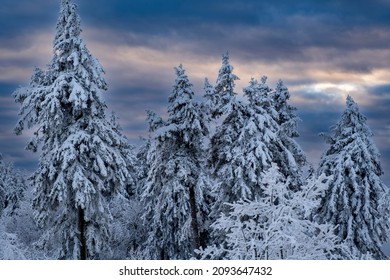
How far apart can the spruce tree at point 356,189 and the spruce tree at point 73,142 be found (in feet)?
40.7

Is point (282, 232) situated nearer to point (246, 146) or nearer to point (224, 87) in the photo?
point (246, 146)

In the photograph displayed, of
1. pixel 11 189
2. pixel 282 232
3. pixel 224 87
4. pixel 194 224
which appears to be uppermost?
pixel 11 189

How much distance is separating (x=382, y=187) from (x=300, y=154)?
492 cm

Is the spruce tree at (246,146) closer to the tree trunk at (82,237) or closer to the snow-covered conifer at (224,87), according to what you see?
the snow-covered conifer at (224,87)

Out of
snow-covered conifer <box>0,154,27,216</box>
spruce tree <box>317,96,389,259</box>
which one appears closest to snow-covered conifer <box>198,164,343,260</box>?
spruce tree <box>317,96,389,259</box>

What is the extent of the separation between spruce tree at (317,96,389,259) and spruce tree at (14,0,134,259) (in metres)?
12.4

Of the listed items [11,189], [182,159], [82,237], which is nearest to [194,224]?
[182,159]

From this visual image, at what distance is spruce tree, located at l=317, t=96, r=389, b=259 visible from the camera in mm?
29047

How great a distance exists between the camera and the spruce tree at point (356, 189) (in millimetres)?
29047

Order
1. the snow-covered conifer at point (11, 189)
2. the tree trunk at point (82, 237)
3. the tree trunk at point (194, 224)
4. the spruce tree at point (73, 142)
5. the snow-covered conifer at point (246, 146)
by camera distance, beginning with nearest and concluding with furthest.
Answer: the spruce tree at point (73, 142)
the tree trunk at point (82, 237)
the snow-covered conifer at point (246, 146)
the tree trunk at point (194, 224)
the snow-covered conifer at point (11, 189)

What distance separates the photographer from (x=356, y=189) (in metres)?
29.0

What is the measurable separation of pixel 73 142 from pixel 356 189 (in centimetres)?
1575

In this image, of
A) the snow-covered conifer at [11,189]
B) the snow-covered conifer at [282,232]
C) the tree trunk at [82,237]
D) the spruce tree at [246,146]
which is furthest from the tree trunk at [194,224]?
the snow-covered conifer at [11,189]
